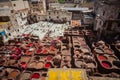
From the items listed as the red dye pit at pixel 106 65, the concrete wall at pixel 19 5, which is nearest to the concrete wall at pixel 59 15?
the concrete wall at pixel 19 5

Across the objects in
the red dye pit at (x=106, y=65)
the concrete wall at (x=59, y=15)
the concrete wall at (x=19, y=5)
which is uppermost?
the concrete wall at (x=19, y=5)

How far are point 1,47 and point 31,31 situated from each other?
34.3 feet

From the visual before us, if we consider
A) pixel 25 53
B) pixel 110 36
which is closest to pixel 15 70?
pixel 25 53

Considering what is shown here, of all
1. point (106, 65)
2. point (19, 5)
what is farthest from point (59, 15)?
point (106, 65)

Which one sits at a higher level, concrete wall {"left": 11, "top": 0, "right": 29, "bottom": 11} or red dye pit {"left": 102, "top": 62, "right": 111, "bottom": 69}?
concrete wall {"left": 11, "top": 0, "right": 29, "bottom": 11}

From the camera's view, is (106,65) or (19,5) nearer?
(106,65)

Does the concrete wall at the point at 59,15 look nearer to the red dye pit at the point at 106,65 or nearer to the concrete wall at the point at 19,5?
the concrete wall at the point at 19,5

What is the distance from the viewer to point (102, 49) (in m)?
21.2

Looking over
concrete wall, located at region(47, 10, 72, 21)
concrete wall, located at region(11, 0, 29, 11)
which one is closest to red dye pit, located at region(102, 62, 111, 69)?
concrete wall, located at region(47, 10, 72, 21)

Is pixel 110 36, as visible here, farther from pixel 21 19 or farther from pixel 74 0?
pixel 74 0

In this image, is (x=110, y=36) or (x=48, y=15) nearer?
(x=110, y=36)

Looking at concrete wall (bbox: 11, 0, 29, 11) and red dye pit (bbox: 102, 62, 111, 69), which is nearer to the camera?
red dye pit (bbox: 102, 62, 111, 69)

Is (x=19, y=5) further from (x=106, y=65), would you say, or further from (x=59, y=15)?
(x=106, y=65)

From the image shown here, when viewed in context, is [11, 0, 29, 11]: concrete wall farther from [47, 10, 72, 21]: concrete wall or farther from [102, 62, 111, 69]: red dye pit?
[102, 62, 111, 69]: red dye pit
